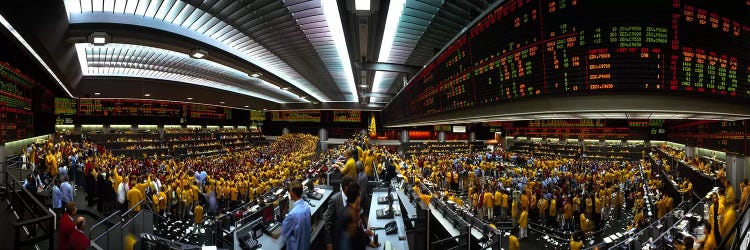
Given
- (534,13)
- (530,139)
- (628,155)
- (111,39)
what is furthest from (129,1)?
(530,139)

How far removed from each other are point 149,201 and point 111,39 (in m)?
4.23

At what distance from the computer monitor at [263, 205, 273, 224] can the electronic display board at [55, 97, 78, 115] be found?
1093 inches

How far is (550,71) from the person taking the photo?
508 cm

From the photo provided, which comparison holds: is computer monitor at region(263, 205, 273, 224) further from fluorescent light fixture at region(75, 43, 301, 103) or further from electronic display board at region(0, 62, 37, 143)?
electronic display board at region(0, 62, 37, 143)

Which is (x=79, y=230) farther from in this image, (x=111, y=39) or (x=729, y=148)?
(x=729, y=148)

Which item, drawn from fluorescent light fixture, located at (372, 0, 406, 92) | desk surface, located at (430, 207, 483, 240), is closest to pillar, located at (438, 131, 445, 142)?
fluorescent light fixture, located at (372, 0, 406, 92)

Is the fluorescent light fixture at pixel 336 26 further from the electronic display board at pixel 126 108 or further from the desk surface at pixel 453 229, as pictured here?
the electronic display board at pixel 126 108

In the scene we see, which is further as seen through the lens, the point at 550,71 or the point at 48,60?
the point at 48,60

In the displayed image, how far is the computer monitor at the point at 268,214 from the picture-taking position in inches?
182

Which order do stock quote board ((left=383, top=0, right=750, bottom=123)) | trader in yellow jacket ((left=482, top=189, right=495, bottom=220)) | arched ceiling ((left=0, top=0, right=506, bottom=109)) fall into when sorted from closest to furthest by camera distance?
stock quote board ((left=383, top=0, right=750, bottom=123)) < arched ceiling ((left=0, top=0, right=506, bottom=109)) < trader in yellow jacket ((left=482, top=189, right=495, bottom=220))

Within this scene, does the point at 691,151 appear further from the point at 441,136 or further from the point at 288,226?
the point at 288,226

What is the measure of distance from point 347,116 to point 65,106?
23133 mm

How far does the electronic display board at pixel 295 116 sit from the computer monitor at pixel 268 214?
35411 mm

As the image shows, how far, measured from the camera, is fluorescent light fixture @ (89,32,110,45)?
8.23 m
